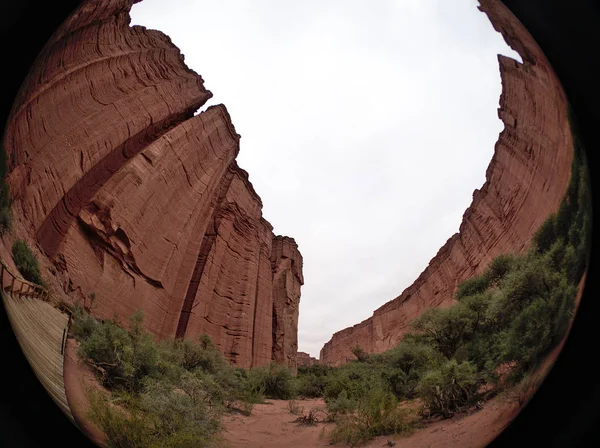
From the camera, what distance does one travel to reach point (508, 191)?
62.4ft

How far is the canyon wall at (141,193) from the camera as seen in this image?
975 cm

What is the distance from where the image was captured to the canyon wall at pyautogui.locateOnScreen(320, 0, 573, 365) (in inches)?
127

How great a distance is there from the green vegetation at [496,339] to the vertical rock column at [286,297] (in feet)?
51.3

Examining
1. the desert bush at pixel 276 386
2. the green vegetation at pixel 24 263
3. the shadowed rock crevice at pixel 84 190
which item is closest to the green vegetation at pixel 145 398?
the green vegetation at pixel 24 263

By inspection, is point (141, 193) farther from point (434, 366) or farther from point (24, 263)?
point (434, 366)

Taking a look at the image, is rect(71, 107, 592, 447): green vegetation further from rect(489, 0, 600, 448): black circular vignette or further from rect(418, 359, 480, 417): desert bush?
rect(489, 0, 600, 448): black circular vignette

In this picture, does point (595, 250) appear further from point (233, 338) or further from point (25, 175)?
point (233, 338)

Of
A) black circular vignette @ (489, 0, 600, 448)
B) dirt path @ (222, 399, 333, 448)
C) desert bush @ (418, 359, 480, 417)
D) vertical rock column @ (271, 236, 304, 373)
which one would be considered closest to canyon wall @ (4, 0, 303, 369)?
vertical rock column @ (271, 236, 304, 373)

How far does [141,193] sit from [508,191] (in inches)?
802

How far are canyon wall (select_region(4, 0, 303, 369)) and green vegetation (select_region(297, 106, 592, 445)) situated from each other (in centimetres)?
717

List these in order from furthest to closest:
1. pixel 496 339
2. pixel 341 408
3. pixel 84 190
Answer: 1. pixel 84 190
2. pixel 341 408
3. pixel 496 339

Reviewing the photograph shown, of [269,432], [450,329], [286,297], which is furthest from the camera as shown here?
[286,297]

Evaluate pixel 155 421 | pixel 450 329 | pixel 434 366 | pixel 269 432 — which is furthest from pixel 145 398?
pixel 450 329

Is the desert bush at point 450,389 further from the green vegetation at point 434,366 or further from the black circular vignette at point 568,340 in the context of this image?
the black circular vignette at point 568,340
